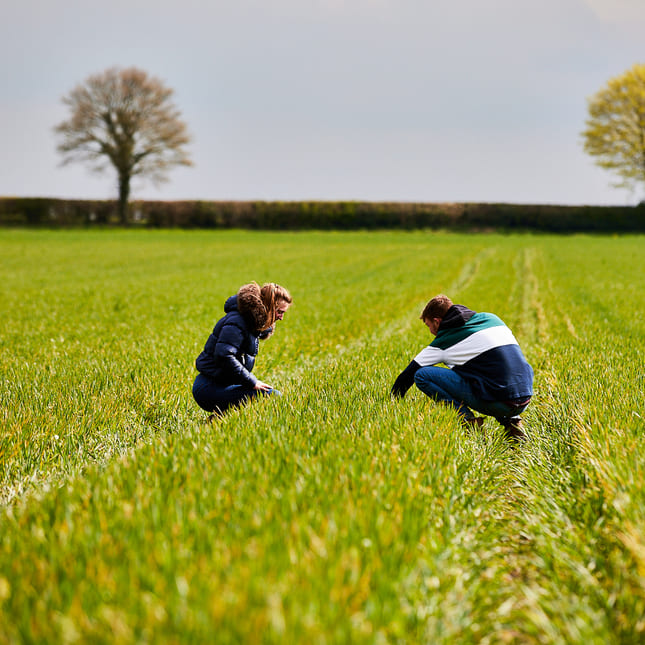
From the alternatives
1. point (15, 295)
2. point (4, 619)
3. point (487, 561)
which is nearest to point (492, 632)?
point (487, 561)

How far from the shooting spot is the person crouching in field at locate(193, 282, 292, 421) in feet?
16.3

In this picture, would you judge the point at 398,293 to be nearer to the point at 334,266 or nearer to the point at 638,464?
the point at 334,266

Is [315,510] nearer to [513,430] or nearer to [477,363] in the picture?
[477,363]

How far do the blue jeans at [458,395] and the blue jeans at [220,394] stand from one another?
150 centimetres

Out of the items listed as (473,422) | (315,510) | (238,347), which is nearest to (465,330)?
(473,422)

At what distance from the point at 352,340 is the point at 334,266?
14.6 meters

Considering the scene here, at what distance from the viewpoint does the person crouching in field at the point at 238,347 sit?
16.3 ft

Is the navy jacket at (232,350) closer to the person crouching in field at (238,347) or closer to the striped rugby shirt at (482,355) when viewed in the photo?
the person crouching in field at (238,347)

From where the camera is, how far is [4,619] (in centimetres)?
203

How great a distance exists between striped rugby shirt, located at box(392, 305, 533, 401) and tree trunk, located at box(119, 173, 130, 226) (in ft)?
199

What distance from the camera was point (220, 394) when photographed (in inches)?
208

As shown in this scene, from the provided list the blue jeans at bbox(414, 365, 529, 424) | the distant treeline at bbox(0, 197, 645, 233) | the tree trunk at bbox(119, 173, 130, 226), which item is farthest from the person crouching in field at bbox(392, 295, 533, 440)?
the tree trunk at bbox(119, 173, 130, 226)

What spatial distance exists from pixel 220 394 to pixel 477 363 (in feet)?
8.16

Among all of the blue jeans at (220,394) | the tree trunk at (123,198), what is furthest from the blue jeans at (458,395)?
the tree trunk at (123,198)
